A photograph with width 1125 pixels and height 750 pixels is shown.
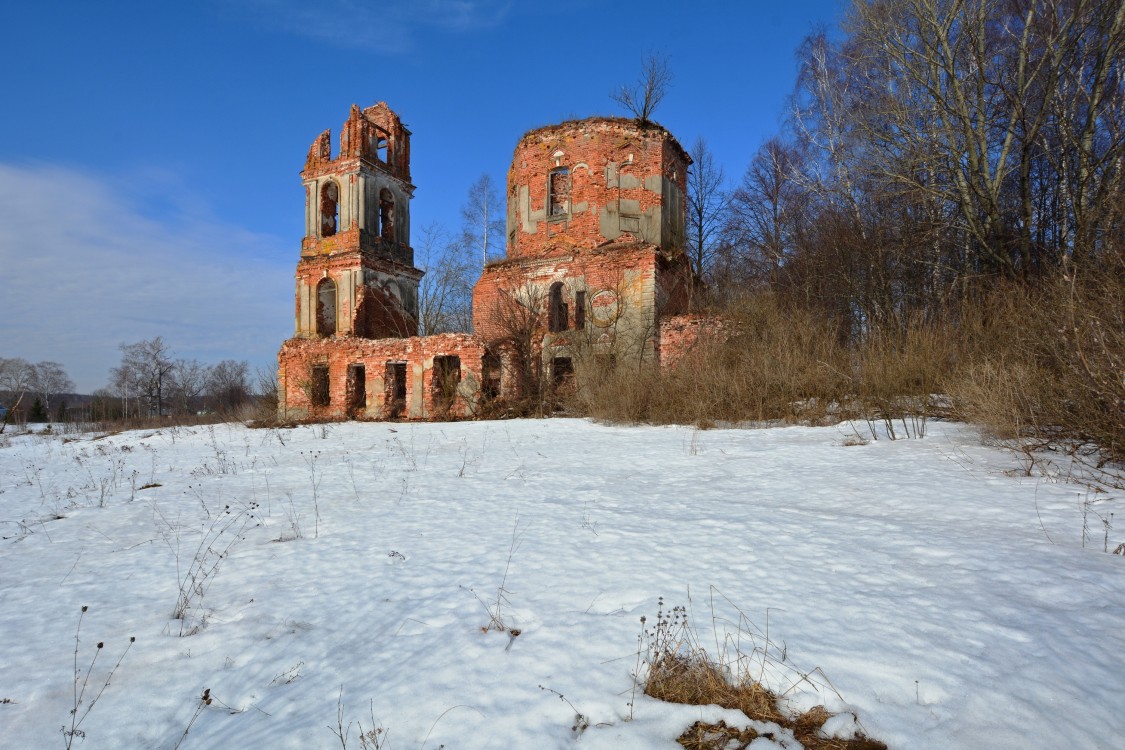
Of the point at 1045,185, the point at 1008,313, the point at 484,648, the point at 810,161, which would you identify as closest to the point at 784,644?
the point at 484,648

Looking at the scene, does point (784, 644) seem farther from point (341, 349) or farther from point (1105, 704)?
point (341, 349)

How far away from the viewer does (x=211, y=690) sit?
200 centimetres

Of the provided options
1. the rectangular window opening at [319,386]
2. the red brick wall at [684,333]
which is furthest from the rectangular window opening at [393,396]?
the red brick wall at [684,333]

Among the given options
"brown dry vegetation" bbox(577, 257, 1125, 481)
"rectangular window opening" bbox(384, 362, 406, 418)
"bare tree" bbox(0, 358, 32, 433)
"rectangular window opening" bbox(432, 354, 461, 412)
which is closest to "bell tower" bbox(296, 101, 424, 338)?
"rectangular window opening" bbox(384, 362, 406, 418)

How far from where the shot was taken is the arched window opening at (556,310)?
17.9m

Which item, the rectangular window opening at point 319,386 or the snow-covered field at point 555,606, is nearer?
the snow-covered field at point 555,606

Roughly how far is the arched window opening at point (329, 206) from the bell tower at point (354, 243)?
0.04 metres

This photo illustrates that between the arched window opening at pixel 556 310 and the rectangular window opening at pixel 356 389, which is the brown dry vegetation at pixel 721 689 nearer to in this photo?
the arched window opening at pixel 556 310

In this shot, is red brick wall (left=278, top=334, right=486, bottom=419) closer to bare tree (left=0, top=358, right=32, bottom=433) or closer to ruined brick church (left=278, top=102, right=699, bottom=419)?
ruined brick church (left=278, top=102, right=699, bottom=419)

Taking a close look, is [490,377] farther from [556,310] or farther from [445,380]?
[556,310]

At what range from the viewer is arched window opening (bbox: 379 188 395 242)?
21047 millimetres

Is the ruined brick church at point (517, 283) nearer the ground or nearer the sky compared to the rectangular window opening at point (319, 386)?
nearer the sky

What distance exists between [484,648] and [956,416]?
25.1 ft

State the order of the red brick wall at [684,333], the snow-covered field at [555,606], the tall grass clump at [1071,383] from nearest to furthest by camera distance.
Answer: the snow-covered field at [555,606]
the tall grass clump at [1071,383]
the red brick wall at [684,333]
